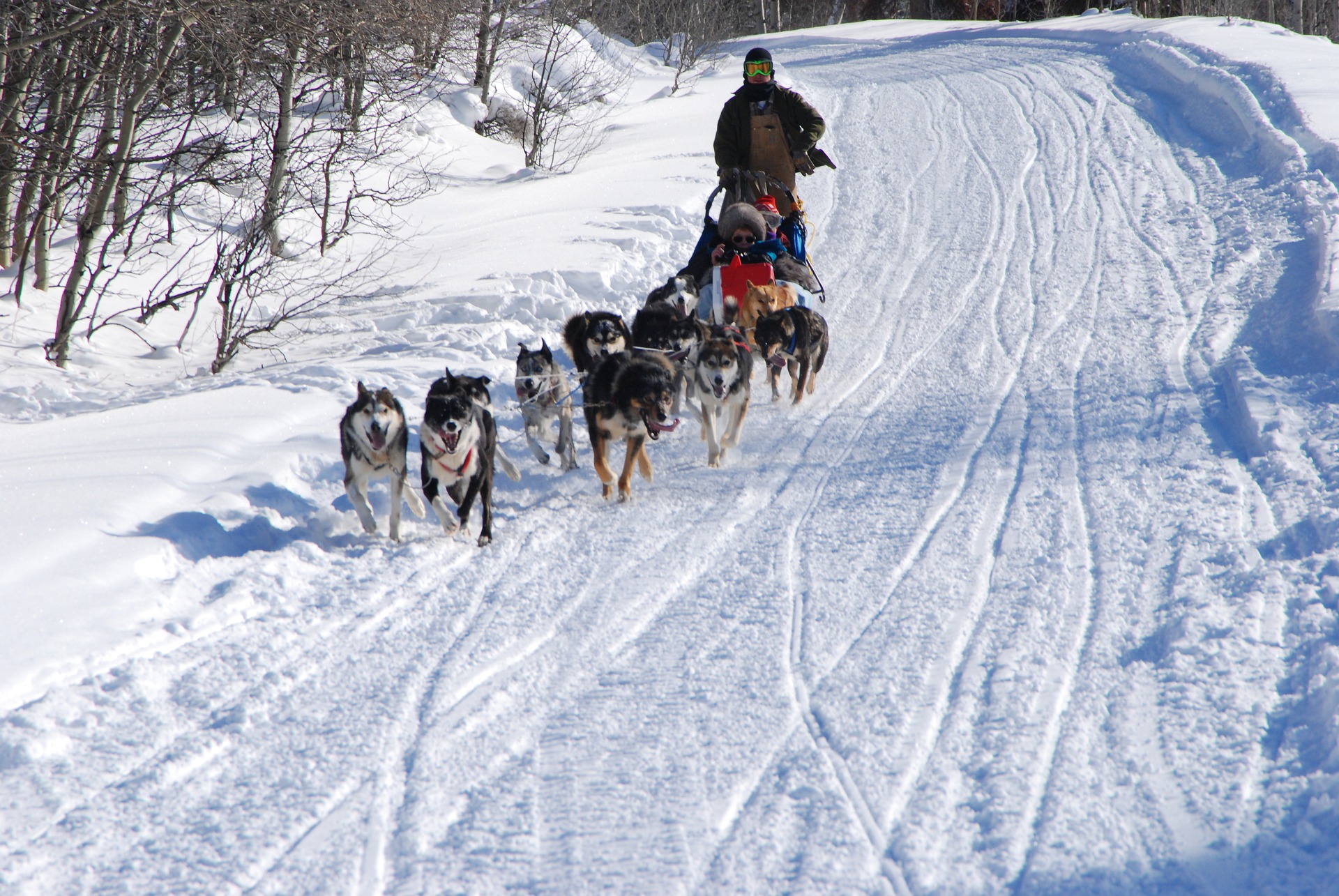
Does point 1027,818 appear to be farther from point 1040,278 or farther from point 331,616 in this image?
point 1040,278

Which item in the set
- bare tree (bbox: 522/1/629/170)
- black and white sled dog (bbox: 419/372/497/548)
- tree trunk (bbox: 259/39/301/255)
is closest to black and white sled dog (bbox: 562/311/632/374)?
black and white sled dog (bbox: 419/372/497/548)

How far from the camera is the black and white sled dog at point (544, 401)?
638 centimetres

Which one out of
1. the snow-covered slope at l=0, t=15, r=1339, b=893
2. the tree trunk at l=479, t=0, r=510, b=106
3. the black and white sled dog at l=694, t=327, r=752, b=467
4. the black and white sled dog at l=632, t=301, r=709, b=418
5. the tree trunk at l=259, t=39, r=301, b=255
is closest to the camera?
the snow-covered slope at l=0, t=15, r=1339, b=893

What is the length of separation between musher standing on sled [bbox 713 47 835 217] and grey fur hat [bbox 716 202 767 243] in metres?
0.75

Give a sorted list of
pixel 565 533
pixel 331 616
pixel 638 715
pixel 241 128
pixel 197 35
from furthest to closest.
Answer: pixel 241 128 < pixel 197 35 < pixel 565 533 < pixel 331 616 < pixel 638 715

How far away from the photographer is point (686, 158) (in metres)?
15.6

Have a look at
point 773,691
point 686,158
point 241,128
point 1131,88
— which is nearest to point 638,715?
point 773,691

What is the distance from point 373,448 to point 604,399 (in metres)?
1.33

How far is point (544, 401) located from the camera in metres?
6.40

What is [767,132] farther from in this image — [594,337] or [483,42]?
[483,42]

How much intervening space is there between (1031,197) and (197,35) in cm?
862

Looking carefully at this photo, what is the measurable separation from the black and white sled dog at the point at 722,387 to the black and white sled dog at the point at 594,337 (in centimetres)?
58

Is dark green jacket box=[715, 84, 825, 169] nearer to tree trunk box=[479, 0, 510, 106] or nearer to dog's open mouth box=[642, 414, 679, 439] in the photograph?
dog's open mouth box=[642, 414, 679, 439]

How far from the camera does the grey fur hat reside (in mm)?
7488
